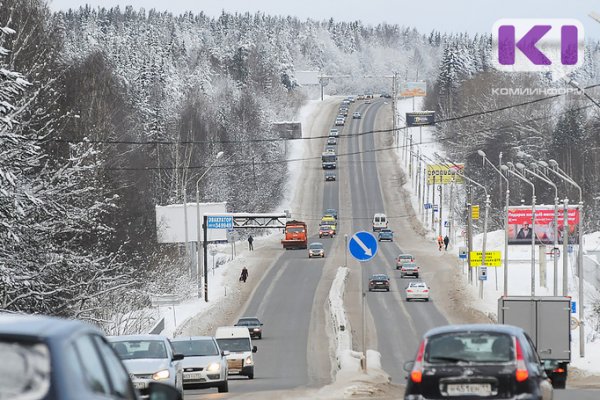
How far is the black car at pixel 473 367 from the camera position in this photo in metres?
14.0

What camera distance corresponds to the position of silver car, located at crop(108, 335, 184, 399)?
21.6 meters

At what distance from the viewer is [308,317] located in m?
70.2

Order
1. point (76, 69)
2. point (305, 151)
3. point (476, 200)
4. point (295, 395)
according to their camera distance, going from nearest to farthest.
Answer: point (295, 395), point (76, 69), point (476, 200), point (305, 151)

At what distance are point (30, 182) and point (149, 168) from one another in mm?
74188

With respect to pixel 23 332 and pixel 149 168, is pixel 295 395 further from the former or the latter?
pixel 149 168

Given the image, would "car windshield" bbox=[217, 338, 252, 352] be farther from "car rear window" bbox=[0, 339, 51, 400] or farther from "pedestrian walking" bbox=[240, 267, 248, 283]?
"pedestrian walking" bbox=[240, 267, 248, 283]

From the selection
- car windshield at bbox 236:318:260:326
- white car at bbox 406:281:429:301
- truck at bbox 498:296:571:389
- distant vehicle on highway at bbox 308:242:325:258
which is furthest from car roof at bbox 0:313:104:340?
distant vehicle on highway at bbox 308:242:325:258

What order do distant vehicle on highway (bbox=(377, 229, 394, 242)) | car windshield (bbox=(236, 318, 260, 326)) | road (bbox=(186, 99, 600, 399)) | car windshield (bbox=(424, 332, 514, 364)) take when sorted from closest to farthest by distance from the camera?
car windshield (bbox=(424, 332, 514, 364)) → road (bbox=(186, 99, 600, 399)) → car windshield (bbox=(236, 318, 260, 326)) → distant vehicle on highway (bbox=(377, 229, 394, 242))

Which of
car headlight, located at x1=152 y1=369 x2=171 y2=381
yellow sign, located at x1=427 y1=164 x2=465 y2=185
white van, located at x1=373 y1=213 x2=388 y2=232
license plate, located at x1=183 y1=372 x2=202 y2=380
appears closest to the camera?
car headlight, located at x1=152 y1=369 x2=171 y2=381

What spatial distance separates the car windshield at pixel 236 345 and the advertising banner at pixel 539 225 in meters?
44.5

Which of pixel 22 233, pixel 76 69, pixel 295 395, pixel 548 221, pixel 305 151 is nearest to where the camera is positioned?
pixel 295 395

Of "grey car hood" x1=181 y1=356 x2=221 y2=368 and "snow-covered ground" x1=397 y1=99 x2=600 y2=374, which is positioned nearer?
"grey car hood" x1=181 y1=356 x2=221 y2=368

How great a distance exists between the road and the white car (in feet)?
1.94

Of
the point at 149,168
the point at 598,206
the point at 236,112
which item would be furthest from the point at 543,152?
the point at 149,168
